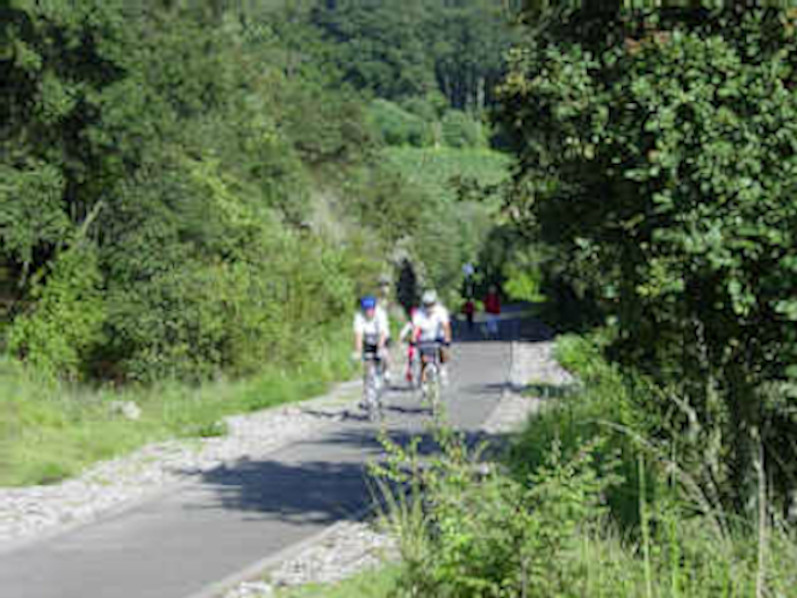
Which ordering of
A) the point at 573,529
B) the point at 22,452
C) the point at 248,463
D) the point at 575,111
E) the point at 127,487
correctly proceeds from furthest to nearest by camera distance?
the point at 22,452, the point at 248,463, the point at 127,487, the point at 575,111, the point at 573,529

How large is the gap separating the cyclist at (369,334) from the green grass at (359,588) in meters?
9.59

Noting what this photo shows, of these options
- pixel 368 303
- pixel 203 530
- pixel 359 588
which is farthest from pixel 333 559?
pixel 368 303

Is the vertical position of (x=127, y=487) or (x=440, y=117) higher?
(x=440, y=117)

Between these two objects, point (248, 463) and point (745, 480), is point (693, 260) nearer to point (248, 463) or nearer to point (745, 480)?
point (745, 480)

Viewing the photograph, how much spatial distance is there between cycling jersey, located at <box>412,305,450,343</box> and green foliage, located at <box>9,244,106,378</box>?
9758 millimetres

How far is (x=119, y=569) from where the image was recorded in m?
8.56

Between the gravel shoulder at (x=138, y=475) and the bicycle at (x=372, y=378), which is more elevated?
the bicycle at (x=372, y=378)

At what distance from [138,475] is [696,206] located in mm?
7714

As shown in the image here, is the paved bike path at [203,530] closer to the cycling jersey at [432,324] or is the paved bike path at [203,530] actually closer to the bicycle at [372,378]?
the bicycle at [372,378]

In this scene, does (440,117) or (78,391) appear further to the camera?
(440,117)

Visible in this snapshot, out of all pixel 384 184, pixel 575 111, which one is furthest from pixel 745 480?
pixel 384 184

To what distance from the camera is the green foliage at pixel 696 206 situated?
7027 mm

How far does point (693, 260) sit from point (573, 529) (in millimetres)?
1912

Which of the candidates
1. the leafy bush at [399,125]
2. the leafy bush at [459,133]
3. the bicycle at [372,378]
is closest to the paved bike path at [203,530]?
the bicycle at [372,378]
